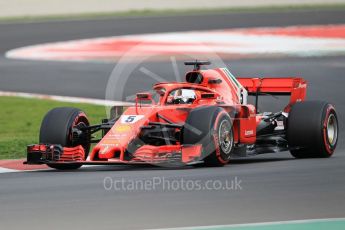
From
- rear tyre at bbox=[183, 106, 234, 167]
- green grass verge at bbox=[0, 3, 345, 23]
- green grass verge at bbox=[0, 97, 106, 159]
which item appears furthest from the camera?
green grass verge at bbox=[0, 3, 345, 23]

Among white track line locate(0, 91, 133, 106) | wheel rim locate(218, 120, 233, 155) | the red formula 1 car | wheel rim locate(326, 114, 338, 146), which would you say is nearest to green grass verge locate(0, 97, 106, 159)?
white track line locate(0, 91, 133, 106)

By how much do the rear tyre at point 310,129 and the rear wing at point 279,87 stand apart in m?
1.06

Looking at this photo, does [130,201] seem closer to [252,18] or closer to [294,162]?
[294,162]

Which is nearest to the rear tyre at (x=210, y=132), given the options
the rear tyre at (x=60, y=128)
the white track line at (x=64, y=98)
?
the rear tyre at (x=60, y=128)

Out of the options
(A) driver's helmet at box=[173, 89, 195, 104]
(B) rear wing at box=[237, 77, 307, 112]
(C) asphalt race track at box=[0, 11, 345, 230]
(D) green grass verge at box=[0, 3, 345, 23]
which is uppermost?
(D) green grass verge at box=[0, 3, 345, 23]

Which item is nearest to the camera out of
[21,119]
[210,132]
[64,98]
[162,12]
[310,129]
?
[210,132]

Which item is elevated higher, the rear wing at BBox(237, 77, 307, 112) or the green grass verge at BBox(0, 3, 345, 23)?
the green grass verge at BBox(0, 3, 345, 23)

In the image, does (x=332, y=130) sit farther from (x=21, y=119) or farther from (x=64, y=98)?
(x=64, y=98)

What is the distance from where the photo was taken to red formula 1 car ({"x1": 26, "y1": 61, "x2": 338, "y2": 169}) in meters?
13.7

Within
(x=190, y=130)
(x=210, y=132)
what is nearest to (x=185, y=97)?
(x=190, y=130)

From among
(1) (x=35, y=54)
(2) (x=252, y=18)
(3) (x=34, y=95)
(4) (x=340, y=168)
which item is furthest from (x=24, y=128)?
(2) (x=252, y=18)

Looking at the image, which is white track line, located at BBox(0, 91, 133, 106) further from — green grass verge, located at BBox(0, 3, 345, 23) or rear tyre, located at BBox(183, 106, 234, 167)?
green grass verge, located at BBox(0, 3, 345, 23)

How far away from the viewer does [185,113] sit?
1447cm

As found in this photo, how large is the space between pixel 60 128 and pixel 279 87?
3.89 meters
